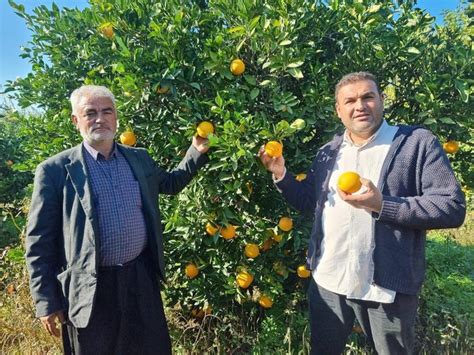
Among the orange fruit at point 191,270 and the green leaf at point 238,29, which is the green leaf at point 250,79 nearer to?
the green leaf at point 238,29

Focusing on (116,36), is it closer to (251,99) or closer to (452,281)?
(251,99)

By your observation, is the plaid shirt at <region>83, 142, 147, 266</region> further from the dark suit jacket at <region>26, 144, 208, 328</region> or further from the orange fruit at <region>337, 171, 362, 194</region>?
the orange fruit at <region>337, 171, 362, 194</region>

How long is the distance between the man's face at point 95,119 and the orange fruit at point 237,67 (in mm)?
714

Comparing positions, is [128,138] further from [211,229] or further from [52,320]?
[52,320]

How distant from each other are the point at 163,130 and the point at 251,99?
564mm

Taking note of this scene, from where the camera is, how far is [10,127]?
22.9 feet

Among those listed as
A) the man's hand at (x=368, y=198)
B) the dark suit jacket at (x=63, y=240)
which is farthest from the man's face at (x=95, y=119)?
the man's hand at (x=368, y=198)

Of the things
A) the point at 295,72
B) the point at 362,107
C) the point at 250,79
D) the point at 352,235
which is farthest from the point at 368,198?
the point at 250,79

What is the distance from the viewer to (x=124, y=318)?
204 cm

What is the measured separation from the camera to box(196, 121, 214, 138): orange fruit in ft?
7.38

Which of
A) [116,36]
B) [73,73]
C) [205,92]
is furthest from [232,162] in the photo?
[73,73]

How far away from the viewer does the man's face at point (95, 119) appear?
2.04 m

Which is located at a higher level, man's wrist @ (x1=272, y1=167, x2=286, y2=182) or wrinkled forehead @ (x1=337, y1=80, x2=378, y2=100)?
wrinkled forehead @ (x1=337, y1=80, x2=378, y2=100)

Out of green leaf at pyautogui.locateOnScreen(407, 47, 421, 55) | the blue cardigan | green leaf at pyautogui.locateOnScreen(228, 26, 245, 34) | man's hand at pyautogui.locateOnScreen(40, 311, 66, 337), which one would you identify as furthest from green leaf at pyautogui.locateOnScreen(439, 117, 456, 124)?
man's hand at pyautogui.locateOnScreen(40, 311, 66, 337)
